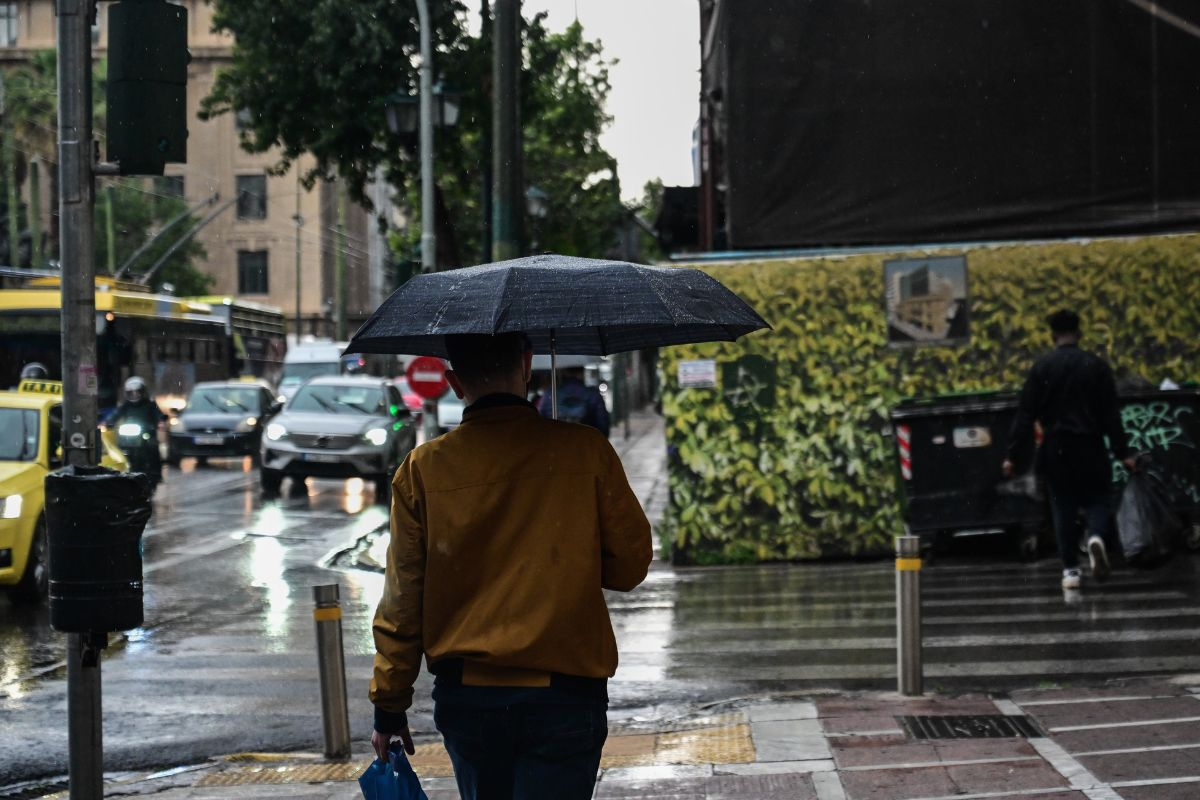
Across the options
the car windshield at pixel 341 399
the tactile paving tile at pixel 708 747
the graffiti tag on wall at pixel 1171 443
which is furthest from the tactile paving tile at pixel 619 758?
the car windshield at pixel 341 399

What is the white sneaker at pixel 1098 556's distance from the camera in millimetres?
10680

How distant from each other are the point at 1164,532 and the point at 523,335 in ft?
24.9

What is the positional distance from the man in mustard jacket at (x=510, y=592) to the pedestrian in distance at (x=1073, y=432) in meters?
7.21

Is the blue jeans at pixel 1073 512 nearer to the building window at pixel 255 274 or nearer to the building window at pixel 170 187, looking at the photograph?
the building window at pixel 170 187

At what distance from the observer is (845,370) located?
1423cm

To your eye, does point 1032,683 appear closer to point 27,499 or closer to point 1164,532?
point 1164,532

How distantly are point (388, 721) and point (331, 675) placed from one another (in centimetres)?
341

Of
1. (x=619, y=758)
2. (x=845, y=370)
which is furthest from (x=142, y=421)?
(x=619, y=758)

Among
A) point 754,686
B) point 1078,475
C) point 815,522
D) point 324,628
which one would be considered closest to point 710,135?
point 815,522

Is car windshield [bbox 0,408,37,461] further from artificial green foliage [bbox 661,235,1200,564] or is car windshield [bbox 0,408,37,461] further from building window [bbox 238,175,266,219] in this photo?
building window [bbox 238,175,266,219]

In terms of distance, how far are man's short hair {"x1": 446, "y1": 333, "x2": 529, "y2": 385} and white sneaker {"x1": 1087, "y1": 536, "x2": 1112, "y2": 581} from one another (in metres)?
7.68

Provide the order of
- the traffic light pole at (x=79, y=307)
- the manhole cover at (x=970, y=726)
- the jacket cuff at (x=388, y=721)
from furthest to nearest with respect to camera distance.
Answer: the manhole cover at (x=970, y=726)
the traffic light pole at (x=79, y=307)
the jacket cuff at (x=388, y=721)

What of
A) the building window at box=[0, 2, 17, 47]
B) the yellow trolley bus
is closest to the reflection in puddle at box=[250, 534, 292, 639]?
the yellow trolley bus

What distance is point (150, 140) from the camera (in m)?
6.08
